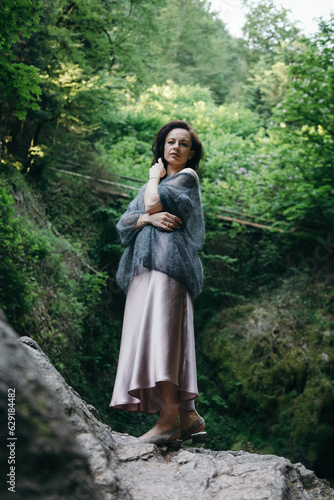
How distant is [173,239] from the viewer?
2990 millimetres

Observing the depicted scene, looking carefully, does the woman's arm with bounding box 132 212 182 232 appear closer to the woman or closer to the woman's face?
the woman

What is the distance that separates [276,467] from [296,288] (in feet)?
19.8

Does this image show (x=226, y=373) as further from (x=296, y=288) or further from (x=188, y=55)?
(x=188, y=55)

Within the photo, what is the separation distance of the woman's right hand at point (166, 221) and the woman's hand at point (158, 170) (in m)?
0.31

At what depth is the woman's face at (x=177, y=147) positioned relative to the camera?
3.25 m

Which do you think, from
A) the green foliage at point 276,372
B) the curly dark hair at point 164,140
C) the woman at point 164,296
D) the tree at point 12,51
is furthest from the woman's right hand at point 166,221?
the green foliage at point 276,372

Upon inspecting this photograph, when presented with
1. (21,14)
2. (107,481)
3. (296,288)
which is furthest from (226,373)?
(107,481)

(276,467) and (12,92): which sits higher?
(12,92)

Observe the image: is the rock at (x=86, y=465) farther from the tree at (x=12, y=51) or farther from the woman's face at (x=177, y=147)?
the tree at (x=12, y=51)

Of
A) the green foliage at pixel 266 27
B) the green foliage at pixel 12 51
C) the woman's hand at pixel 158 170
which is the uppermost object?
the green foliage at pixel 266 27

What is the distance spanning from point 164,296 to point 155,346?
32 centimetres

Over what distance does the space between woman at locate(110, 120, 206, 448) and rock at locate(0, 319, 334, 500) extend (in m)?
0.32

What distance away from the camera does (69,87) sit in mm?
6508

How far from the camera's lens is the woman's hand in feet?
10.5
